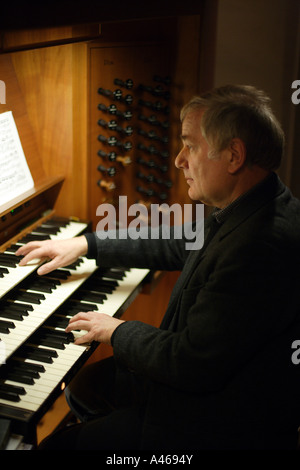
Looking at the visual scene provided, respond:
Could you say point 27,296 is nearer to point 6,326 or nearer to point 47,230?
point 6,326

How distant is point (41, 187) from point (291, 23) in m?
1.56

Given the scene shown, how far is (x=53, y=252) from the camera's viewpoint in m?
2.12

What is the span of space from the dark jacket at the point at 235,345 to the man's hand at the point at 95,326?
81 mm

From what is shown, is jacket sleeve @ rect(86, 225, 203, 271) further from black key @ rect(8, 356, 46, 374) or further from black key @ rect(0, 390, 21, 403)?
black key @ rect(0, 390, 21, 403)

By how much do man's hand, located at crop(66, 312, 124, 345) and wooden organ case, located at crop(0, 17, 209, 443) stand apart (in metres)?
0.29

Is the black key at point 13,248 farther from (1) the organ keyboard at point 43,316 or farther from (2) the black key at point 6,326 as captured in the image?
(2) the black key at point 6,326

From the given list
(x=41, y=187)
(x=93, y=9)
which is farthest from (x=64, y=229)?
(x=93, y=9)

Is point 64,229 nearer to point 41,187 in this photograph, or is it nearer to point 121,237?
point 41,187

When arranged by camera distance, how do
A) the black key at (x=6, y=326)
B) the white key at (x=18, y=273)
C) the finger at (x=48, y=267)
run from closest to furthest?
the black key at (x=6, y=326) → the white key at (x=18, y=273) → the finger at (x=48, y=267)

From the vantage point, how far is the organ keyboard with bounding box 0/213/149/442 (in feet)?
5.15

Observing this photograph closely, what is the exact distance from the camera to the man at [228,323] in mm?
1368

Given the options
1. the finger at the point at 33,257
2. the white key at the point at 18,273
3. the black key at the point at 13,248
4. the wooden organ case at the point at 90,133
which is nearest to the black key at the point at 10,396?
the white key at the point at 18,273

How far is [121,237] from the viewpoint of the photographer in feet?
7.21

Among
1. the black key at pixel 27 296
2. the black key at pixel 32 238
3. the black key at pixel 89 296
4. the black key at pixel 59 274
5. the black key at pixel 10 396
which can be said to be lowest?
the black key at pixel 10 396
